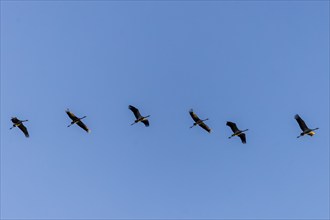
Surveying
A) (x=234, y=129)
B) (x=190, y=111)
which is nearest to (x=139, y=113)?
(x=190, y=111)

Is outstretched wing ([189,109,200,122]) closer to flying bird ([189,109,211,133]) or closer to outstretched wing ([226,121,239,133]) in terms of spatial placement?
flying bird ([189,109,211,133])

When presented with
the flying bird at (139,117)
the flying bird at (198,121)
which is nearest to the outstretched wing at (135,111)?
the flying bird at (139,117)

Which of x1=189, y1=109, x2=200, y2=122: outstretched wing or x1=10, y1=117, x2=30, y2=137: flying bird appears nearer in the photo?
x1=10, y1=117, x2=30, y2=137: flying bird

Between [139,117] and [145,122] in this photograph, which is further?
[145,122]

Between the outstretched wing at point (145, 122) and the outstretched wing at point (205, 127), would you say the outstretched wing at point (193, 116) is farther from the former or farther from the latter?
the outstretched wing at point (145, 122)

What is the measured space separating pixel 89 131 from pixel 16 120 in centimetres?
998

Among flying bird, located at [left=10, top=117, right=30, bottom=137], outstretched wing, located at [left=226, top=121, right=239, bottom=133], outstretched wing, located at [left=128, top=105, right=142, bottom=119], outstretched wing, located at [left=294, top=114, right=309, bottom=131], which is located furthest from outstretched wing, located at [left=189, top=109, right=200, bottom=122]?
flying bird, located at [left=10, top=117, right=30, bottom=137]

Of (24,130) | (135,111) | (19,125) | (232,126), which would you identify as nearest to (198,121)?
(232,126)

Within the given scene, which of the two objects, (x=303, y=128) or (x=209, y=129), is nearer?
(x=303, y=128)

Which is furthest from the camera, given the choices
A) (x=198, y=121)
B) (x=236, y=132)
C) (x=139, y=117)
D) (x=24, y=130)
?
(x=24, y=130)

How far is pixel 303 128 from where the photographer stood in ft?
316

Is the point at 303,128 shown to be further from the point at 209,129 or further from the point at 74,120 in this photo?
the point at 74,120

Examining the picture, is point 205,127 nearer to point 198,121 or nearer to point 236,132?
point 198,121

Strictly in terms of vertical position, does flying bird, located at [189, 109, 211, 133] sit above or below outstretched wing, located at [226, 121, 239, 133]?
above
